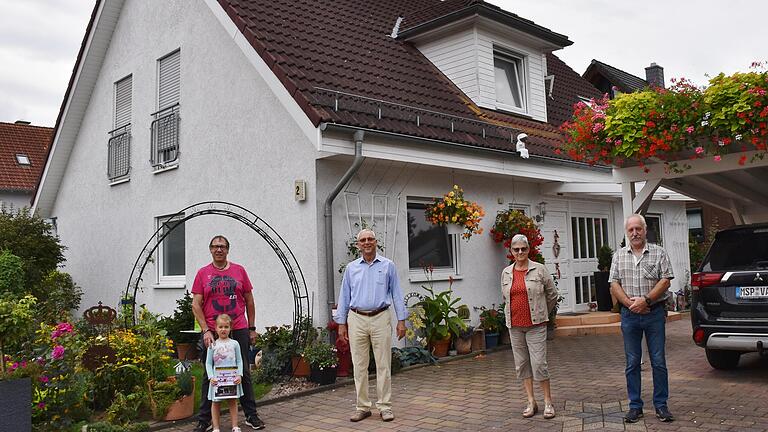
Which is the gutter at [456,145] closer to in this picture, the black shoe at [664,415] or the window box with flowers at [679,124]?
the window box with flowers at [679,124]

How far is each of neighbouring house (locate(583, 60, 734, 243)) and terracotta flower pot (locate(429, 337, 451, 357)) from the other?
40.4 ft

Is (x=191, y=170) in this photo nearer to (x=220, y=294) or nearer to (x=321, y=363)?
(x=321, y=363)

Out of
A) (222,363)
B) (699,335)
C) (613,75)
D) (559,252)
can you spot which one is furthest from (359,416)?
(613,75)

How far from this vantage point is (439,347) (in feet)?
31.5

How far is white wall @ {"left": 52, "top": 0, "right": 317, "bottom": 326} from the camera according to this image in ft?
30.8

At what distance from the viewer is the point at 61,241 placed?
50.6 ft

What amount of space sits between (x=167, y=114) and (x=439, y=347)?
6468mm

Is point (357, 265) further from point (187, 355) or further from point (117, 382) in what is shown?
point (187, 355)

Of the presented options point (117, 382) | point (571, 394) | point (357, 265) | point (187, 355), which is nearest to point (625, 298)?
point (571, 394)

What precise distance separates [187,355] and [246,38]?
4.86 metres

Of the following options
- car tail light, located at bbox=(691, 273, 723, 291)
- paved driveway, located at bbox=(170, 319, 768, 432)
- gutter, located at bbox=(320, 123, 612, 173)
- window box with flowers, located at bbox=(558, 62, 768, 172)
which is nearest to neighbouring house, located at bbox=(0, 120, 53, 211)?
gutter, located at bbox=(320, 123, 612, 173)

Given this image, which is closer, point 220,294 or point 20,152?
point 220,294

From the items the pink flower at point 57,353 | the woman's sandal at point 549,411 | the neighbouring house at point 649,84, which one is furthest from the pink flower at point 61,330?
the neighbouring house at point 649,84

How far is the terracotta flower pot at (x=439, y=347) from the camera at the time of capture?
31.4 feet
